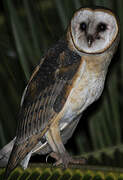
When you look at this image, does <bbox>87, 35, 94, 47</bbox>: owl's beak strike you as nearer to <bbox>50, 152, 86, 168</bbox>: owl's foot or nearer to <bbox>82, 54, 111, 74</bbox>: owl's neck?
<bbox>82, 54, 111, 74</bbox>: owl's neck

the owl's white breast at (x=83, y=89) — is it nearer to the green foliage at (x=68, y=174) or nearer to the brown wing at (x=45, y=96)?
the brown wing at (x=45, y=96)

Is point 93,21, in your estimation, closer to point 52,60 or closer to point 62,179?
point 52,60

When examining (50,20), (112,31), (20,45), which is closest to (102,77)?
(112,31)

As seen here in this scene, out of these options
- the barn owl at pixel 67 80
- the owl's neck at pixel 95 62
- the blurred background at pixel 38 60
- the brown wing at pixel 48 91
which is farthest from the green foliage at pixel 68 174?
the blurred background at pixel 38 60

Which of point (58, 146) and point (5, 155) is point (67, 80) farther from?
point (5, 155)

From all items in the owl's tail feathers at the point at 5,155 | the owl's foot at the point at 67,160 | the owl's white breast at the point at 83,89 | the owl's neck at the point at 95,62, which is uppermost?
the owl's neck at the point at 95,62

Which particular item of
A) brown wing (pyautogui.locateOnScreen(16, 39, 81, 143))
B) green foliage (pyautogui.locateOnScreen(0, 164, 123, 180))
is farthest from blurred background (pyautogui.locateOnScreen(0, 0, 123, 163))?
green foliage (pyautogui.locateOnScreen(0, 164, 123, 180))

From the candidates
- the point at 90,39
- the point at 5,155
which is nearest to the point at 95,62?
the point at 90,39
